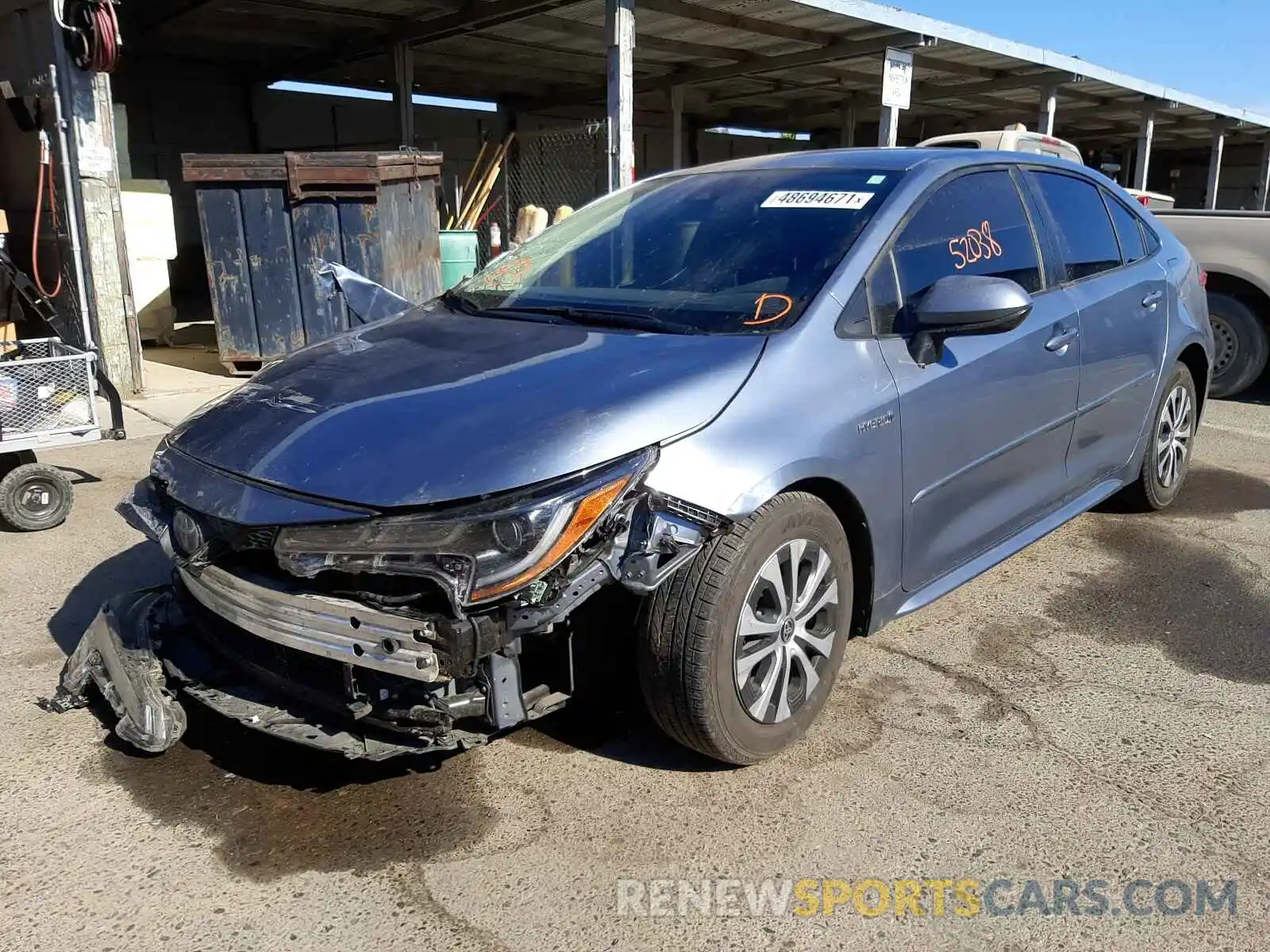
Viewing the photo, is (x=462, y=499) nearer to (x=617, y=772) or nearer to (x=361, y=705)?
(x=361, y=705)

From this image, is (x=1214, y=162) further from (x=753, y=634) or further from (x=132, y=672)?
(x=132, y=672)

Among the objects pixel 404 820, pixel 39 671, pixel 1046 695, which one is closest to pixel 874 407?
pixel 1046 695

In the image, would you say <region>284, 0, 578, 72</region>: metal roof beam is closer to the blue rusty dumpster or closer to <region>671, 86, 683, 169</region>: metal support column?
the blue rusty dumpster

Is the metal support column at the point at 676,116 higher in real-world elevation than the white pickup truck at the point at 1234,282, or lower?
higher

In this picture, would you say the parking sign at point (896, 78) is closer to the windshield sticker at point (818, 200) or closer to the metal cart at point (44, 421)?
the windshield sticker at point (818, 200)

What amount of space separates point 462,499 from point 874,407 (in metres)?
1.25

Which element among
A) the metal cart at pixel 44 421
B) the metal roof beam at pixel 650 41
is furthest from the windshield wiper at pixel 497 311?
the metal roof beam at pixel 650 41

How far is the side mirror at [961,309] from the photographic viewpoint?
2.88 metres

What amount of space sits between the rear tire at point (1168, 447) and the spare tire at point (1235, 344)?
310 cm

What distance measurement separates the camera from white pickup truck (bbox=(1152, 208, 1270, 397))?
24.2ft

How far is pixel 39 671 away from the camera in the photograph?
11.1 feet

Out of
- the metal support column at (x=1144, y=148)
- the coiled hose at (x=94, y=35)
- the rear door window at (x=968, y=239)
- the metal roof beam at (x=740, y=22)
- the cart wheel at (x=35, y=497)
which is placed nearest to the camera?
the rear door window at (x=968, y=239)

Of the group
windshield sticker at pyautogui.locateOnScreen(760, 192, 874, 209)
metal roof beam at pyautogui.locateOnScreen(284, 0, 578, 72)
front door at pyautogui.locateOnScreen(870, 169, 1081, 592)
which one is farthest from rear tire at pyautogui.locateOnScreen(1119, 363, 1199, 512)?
metal roof beam at pyautogui.locateOnScreen(284, 0, 578, 72)

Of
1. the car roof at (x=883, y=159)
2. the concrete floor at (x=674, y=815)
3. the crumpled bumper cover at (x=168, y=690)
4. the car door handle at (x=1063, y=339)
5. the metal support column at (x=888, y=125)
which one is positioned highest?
the metal support column at (x=888, y=125)
